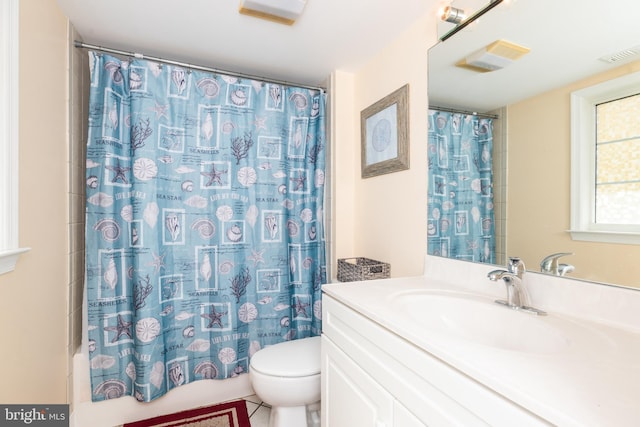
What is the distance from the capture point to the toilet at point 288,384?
1.41 meters

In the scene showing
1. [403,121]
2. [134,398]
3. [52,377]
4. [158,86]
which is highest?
[158,86]

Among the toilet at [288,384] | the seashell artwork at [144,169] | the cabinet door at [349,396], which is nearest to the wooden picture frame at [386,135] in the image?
the cabinet door at [349,396]

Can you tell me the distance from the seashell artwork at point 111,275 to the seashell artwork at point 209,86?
3.64 feet

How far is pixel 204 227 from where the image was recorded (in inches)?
73.0

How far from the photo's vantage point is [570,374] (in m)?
0.57

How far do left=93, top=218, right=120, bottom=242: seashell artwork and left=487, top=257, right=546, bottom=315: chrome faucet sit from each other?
5.99 ft

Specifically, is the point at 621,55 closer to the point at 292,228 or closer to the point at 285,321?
the point at 292,228

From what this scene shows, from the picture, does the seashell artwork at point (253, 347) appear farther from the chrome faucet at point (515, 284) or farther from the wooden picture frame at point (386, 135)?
the chrome faucet at point (515, 284)

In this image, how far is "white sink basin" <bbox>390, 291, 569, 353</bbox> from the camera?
830 millimetres

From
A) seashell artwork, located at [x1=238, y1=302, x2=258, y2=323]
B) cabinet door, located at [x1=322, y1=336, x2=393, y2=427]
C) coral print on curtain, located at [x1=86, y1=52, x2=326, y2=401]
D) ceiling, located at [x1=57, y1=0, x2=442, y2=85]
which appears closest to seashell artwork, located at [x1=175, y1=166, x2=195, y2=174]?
coral print on curtain, located at [x1=86, y1=52, x2=326, y2=401]

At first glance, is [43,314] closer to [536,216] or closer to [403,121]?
[403,121]

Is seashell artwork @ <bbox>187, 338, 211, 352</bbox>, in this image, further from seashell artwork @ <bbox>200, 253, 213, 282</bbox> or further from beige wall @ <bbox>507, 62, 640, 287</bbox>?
beige wall @ <bbox>507, 62, 640, 287</bbox>

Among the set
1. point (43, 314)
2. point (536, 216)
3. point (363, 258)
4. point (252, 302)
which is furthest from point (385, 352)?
point (43, 314)

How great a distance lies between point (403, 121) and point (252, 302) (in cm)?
142
